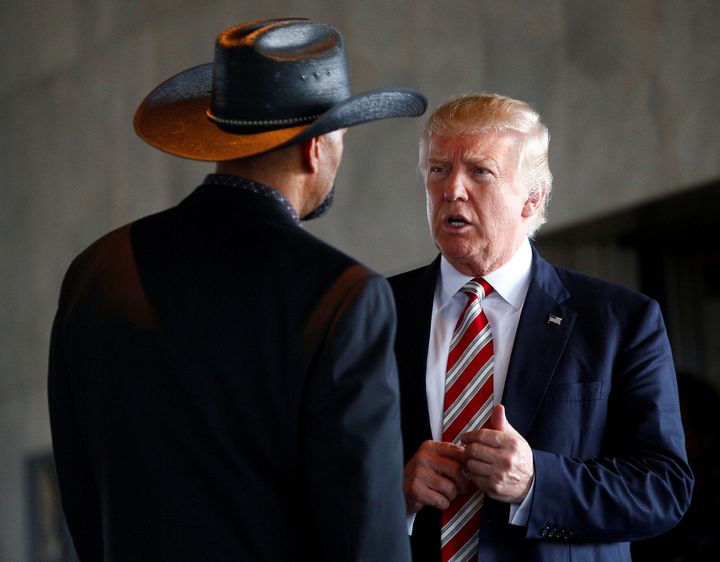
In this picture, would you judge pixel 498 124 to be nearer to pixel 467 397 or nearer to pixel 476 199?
pixel 476 199

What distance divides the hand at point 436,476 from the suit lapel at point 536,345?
0.16 metres

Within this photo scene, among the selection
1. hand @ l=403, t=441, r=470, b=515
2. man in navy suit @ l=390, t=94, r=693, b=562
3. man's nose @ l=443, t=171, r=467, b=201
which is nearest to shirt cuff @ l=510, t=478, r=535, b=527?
→ man in navy suit @ l=390, t=94, r=693, b=562

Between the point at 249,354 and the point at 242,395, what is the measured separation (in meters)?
0.06

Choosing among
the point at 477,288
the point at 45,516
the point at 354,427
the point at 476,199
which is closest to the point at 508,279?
the point at 477,288

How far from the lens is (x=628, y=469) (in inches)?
86.0

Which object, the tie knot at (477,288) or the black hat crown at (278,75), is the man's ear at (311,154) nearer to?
the black hat crown at (278,75)

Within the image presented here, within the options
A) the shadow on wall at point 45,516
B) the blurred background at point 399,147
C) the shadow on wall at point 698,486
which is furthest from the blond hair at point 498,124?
the shadow on wall at point 45,516

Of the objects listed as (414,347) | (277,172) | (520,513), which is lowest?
(520,513)

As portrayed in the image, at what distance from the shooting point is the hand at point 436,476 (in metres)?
2.13

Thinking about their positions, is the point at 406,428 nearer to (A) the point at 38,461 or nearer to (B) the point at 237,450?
(B) the point at 237,450

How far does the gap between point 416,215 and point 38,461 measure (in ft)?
9.11

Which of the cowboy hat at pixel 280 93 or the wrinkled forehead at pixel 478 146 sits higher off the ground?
the cowboy hat at pixel 280 93

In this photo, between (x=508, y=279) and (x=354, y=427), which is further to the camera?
(x=508, y=279)

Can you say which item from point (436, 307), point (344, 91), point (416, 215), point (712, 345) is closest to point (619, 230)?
Answer: point (712, 345)
